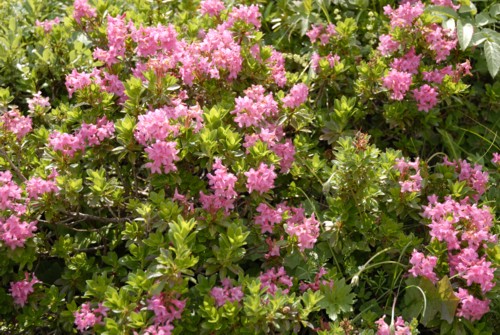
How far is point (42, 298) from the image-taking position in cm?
290

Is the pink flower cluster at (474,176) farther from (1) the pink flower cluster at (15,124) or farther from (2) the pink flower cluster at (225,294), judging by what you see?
(1) the pink flower cluster at (15,124)

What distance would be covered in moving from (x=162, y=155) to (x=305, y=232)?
0.61 metres

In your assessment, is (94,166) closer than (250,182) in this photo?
No

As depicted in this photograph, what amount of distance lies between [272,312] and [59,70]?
70.4 inches

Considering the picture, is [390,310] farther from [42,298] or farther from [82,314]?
[42,298]

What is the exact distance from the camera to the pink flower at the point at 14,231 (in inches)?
107

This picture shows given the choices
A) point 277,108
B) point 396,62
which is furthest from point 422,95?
point 277,108

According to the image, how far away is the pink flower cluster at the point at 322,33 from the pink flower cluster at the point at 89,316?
1.75 m

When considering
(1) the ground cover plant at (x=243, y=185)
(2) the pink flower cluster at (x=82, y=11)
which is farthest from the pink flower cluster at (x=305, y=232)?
(2) the pink flower cluster at (x=82, y=11)

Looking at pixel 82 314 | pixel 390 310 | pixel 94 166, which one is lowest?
pixel 390 310

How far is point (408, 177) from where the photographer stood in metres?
2.99

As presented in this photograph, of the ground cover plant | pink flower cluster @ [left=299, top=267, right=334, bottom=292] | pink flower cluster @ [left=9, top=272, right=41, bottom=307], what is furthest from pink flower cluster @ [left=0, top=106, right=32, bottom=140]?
pink flower cluster @ [left=299, top=267, right=334, bottom=292]

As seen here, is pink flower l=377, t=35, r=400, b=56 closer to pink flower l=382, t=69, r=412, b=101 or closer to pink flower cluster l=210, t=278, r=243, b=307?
pink flower l=382, t=69, r=412, b=101

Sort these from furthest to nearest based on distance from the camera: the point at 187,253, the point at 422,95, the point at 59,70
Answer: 1. the point at 59,70
2. the point at 422,95
3. the point at 187,253
